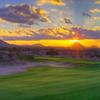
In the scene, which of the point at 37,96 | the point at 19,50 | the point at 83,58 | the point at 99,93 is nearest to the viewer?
the point at 37,96

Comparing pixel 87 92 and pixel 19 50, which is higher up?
pixel 19 50

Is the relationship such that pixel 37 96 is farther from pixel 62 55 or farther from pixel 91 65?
pixel 91 65

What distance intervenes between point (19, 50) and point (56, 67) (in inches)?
158

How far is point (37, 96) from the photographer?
11.3 m

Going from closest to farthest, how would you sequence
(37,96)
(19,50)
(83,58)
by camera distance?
(37,96) < (19,50) < (83,58)

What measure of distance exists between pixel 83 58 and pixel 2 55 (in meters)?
5.59

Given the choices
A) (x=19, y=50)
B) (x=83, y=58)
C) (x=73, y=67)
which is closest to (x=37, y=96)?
(x=19, y=50)

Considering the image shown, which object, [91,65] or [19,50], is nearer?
[19,50]

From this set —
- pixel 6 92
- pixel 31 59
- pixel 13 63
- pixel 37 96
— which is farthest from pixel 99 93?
pixel 13 63

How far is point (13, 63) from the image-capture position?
988 inches

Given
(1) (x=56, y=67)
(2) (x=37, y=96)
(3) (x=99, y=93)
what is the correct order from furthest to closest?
(1) (x=56, y=67), (3) (x=99, y=93), (2) (x=37, y=96)

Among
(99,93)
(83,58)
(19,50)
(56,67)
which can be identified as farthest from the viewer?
(56,67)

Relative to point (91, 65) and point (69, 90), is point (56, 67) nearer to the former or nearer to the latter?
point (91, 65)

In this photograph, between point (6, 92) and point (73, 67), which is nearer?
point (6, 92)
